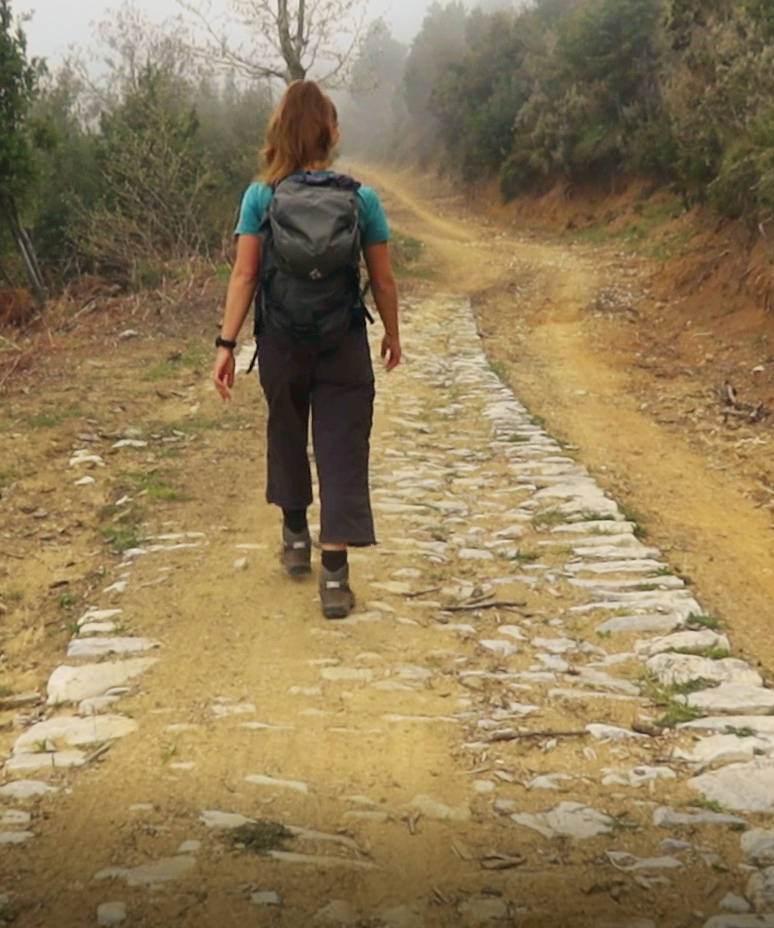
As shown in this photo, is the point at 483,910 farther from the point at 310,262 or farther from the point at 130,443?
the point at 130,443

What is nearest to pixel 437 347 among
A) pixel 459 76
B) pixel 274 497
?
pixel 274 497

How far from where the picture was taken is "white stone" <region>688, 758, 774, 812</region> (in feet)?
8.23

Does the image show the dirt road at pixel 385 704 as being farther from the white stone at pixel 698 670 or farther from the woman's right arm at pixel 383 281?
the woman's right arm at pixel 383 281

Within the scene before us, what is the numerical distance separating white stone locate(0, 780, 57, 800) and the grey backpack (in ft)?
5.80

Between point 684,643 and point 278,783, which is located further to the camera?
point 684,643

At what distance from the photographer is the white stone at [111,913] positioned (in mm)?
2029

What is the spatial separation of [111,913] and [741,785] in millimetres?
1715

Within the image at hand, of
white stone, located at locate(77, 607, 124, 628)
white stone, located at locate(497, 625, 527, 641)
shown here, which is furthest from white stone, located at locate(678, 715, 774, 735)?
white stone, located at locate(77, 607, 124, 628)

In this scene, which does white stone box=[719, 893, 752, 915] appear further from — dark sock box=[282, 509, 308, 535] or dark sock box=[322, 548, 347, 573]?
dark sock box=[282, 509, 308, 535]

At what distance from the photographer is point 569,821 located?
2463mm

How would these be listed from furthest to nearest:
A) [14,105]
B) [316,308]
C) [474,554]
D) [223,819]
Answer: [14,105] < [474,554] < [316,308] < [223,819]

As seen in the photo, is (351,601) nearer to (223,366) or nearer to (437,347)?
(223,366)

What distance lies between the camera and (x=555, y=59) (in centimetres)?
2497

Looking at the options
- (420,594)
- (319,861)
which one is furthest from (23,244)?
(319,861)
